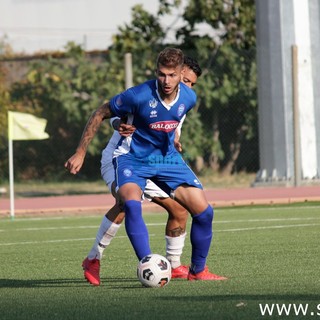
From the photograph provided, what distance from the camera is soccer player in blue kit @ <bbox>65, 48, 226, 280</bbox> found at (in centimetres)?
981

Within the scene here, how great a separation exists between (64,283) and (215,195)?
15.1 meters

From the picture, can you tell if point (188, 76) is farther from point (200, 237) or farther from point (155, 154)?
point (200, 237)

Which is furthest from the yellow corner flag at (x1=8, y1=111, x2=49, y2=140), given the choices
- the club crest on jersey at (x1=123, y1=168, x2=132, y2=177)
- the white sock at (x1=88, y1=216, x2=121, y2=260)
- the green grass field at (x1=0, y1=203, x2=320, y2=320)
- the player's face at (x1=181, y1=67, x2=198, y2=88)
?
the club crest on jersey at (x1=123, y1=168, x2=132, y2=177)

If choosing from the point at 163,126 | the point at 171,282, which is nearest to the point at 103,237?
the point at 171,282

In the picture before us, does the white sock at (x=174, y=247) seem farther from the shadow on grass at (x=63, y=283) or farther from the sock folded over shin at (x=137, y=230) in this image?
the sock folded over shin at (x=137, y=230)

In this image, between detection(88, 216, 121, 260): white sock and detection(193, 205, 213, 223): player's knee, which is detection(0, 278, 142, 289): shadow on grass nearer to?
detection(88, 216, 121, 260): white sock

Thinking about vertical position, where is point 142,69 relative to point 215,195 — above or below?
above

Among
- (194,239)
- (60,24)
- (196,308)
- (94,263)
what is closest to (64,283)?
(94,263)

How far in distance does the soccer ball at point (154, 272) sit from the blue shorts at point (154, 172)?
2.28 ft

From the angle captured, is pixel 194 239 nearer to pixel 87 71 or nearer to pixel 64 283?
pixel 64 283

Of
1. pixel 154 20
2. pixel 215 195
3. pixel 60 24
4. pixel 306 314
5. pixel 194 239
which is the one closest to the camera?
pixel 306 314

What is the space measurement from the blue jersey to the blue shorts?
0.17 ft

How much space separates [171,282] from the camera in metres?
10.2

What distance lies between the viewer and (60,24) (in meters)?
36.7
